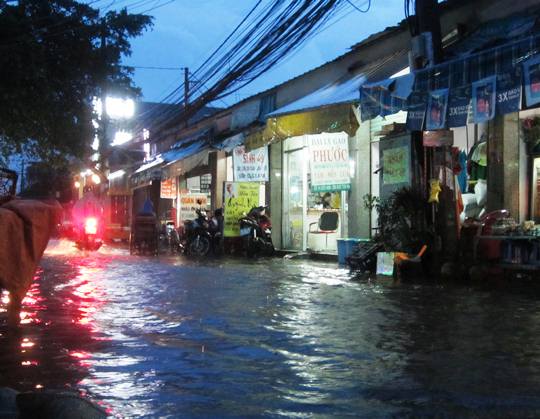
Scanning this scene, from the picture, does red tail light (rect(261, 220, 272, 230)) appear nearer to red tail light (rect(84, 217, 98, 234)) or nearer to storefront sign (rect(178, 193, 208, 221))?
red tail light (rect(84, 217, 98, 234))

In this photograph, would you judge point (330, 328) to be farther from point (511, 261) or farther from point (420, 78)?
point (420, 78)

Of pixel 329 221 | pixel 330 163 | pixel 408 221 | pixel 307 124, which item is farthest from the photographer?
pixel 329 221

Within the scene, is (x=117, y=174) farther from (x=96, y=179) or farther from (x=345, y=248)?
(x=345, y=248)

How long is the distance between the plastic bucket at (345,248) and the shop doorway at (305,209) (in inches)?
78.6

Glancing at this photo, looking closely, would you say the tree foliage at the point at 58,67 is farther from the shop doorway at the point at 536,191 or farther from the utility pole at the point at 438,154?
the shop doorway at the point at 536,191

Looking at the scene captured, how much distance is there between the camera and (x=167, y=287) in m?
10.0

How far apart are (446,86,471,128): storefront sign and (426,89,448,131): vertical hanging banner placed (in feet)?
0.26

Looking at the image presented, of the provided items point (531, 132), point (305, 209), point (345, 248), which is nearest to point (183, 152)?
point (305, 209)

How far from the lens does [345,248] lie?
1382 centimetres

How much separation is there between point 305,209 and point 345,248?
3.49 meters

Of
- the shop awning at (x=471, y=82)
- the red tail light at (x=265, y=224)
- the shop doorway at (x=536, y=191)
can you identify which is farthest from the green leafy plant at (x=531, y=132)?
the red tail light at (x=265, y=224)

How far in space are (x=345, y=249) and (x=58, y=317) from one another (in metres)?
7.97

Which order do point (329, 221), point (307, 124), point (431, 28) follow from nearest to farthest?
point (431, 28)
point (307, 124)
point (329, 221)

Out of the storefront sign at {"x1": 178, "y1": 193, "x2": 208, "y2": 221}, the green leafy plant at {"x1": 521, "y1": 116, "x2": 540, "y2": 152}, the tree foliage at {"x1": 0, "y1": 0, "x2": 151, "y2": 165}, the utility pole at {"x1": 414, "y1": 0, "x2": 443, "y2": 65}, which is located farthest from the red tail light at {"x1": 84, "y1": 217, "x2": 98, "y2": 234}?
the green leafy plant at {"x1": 521, "y1": 116, "x2": 540, "y2": 152}
